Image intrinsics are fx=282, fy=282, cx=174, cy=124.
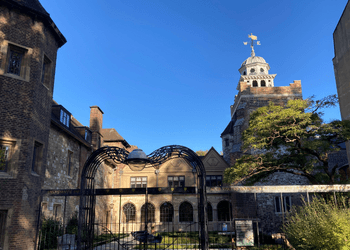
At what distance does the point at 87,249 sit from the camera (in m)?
9.81

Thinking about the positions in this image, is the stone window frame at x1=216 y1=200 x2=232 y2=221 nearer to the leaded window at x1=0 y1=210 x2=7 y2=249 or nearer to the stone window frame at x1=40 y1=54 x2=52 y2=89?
the stone window frame at x1=40 y1=54 x2=52 y2=89

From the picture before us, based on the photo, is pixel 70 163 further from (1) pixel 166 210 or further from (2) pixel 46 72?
(1) pixel 166 210

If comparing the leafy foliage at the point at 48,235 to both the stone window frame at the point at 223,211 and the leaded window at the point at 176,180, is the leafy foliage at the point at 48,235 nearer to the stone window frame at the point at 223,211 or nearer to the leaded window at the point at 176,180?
the leaded window at the point at 176,180

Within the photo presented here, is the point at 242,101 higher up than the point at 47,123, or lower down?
higher up

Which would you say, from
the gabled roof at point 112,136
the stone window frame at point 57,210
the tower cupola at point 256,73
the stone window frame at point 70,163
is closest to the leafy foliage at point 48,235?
the stone window frame at point 57,210

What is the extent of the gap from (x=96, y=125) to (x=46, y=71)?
432 inches

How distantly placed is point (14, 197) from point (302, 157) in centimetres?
1489

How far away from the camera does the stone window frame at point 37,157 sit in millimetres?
13188

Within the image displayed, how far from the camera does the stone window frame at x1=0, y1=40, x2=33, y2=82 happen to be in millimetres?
12219

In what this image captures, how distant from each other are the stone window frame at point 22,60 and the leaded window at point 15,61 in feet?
0.33

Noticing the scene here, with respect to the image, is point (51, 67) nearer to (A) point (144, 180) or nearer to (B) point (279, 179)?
(A) point (144, 180)

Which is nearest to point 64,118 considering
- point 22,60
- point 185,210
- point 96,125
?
point 96,125

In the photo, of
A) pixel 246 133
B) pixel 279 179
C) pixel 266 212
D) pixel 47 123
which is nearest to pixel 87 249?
pixel 47 123

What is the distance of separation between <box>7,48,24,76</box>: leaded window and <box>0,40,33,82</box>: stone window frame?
0.33 feet
